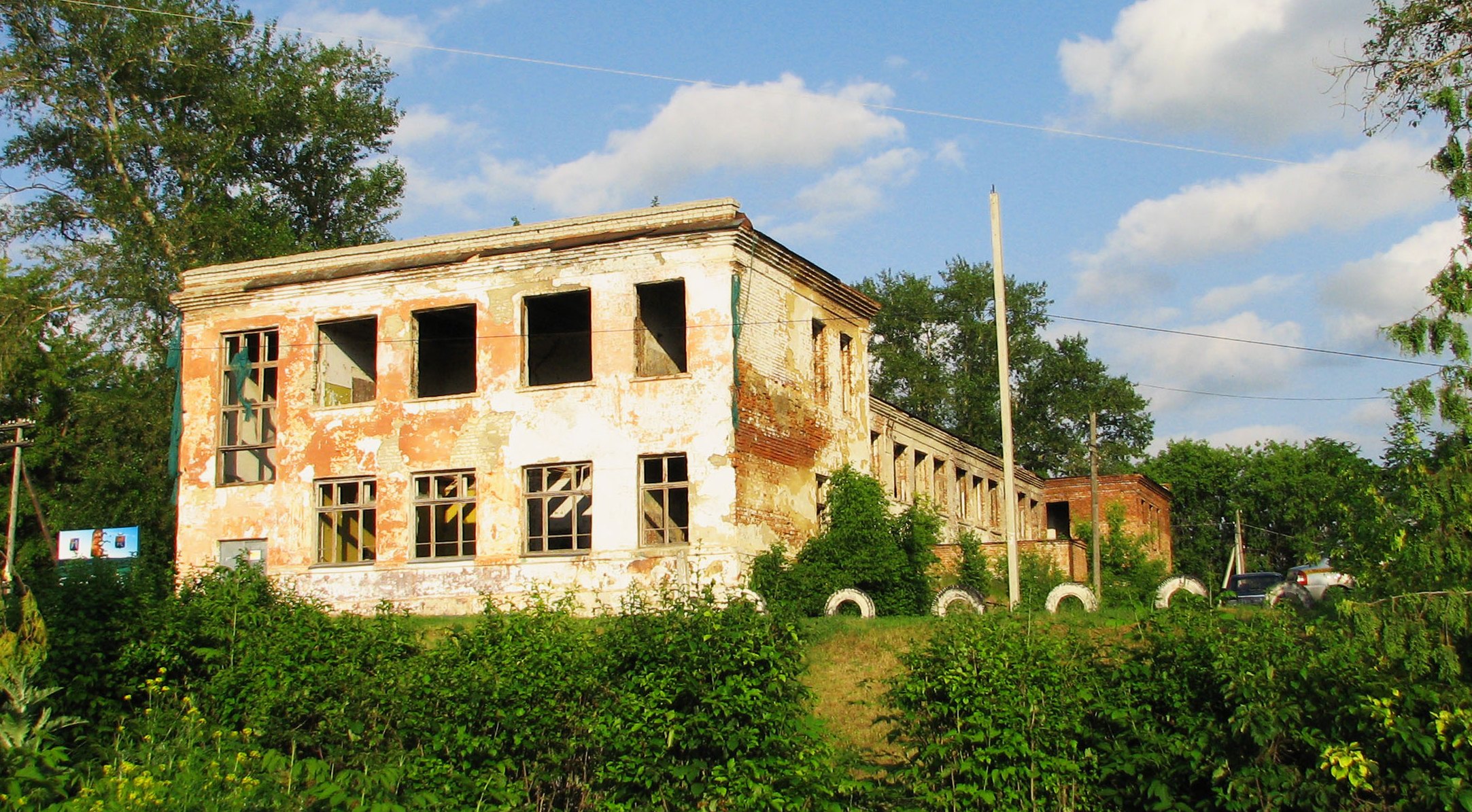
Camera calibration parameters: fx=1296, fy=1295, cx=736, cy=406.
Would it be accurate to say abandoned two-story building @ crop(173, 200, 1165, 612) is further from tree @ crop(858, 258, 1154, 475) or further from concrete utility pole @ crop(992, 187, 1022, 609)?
tree @ crop(858, 258, 1154, 475)

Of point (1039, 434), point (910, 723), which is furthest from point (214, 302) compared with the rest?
point (1039, 434)

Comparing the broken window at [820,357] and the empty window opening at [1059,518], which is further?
the empty window opening at [1059,518]

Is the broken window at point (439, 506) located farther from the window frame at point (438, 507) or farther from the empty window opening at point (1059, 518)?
the empty window opening at point (1059, 518)

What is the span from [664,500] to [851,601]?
367 cm

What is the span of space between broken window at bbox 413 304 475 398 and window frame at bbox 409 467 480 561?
4043mm

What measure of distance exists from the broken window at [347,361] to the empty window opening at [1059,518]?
104 ft

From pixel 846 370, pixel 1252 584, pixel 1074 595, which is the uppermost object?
pixel 846 370

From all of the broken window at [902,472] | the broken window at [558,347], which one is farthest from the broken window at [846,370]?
the broken window at [902,472]

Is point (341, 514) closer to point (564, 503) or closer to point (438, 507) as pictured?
point (438, 507)

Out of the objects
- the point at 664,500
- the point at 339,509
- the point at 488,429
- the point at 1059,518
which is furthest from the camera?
the point at 1059,518

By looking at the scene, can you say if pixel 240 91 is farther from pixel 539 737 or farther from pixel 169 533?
pixel 539 737

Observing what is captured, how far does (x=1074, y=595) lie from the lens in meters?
21.2

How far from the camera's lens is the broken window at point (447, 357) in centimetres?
2784

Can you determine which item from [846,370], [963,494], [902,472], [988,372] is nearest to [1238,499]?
[988,372]
